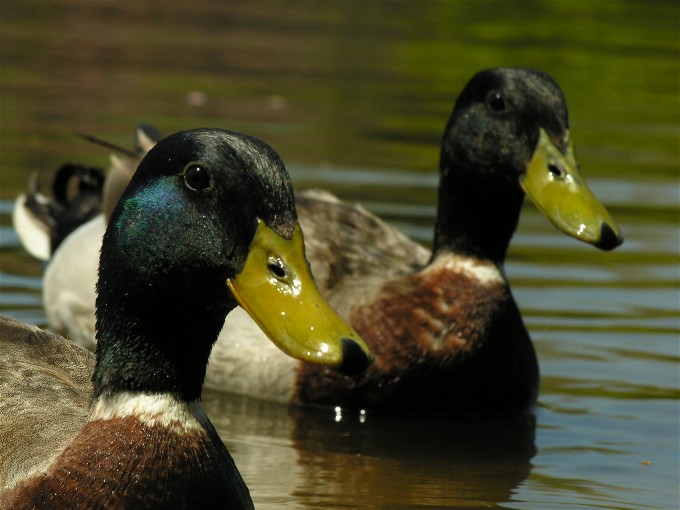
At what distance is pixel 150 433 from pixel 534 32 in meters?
18.6

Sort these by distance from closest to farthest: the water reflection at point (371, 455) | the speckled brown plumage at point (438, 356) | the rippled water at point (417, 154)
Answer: the water reflection at point (371, 455)
the rippled water at point (417, 154)
the speckled brown plumage at point (438, 356)

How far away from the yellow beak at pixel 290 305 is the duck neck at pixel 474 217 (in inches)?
124

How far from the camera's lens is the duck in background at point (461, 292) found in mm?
6734

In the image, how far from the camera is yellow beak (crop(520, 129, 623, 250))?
6.37m

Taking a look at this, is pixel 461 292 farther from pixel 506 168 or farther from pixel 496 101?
pixel 496 101

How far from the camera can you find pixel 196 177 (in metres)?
3.90


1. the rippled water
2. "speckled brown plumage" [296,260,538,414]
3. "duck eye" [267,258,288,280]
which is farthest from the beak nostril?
"duck eye" [267,258,288,280]

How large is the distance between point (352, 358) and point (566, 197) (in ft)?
9.77

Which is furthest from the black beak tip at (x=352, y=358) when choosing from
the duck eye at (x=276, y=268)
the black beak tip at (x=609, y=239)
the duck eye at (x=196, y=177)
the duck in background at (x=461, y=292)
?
the duck in background at (x=461, y=292)

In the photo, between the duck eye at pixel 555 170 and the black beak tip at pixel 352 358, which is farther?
the duck eye at pixel 555 170

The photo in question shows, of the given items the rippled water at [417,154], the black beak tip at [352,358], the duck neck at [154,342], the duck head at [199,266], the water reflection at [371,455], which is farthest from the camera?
the rippled water at [417,154]

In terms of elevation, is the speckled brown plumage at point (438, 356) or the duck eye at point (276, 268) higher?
the duck eye at point (276, 268)

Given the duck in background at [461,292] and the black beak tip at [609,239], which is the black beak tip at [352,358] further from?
the duck in background at [461,292]

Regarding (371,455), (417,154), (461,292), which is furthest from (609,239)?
(417,154)
